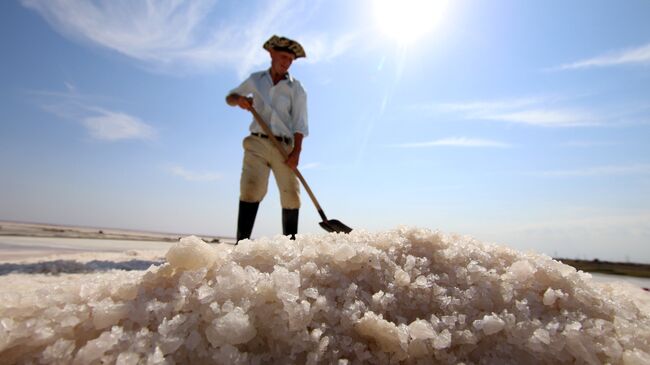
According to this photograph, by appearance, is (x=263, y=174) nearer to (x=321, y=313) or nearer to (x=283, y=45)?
(x=283, y=45)

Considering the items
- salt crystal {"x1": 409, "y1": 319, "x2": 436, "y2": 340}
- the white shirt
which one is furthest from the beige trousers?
salt crystal {"x1": 409, "y1": 319, "x2": 436, "y2": 340}

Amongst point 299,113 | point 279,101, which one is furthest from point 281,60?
point 299,113

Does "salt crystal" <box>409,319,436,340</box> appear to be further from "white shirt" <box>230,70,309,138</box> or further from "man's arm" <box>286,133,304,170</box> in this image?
"white shirt" <box>230,70,309,138</box>

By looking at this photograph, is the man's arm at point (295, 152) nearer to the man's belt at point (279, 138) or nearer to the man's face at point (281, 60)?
the man's belt at point (279, 138)

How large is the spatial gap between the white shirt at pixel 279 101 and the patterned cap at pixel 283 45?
1.00ft

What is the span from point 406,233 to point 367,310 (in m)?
0.43

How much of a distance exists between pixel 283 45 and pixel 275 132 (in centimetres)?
100

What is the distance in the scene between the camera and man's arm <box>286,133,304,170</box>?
4148 millimetres

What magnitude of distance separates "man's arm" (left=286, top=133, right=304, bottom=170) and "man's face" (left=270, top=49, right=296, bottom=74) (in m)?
0.78

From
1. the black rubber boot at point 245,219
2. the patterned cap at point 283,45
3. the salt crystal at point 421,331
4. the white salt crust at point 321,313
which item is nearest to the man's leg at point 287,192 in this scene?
the black rubber boot at point 245,219

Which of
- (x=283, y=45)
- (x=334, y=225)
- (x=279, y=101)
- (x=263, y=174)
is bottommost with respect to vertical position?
(x=334, y=225)

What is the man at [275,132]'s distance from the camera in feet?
13.1

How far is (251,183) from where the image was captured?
13.1 ft

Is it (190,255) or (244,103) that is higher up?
(244,103)
